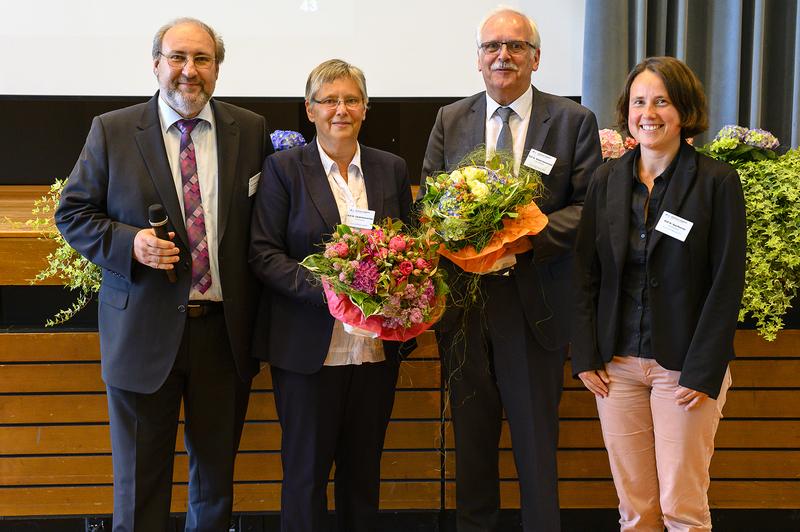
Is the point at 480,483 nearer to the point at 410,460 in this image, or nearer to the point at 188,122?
the point at 410,460

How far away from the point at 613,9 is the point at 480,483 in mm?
2847

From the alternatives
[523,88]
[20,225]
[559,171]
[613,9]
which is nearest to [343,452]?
[559,171]

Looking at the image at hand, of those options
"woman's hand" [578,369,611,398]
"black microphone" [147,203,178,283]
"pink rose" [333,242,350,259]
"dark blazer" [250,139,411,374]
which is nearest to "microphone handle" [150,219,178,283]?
"black microphone" [147,203,178,283]

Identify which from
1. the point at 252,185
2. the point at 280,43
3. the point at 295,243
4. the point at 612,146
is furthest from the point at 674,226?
the point at 280,43

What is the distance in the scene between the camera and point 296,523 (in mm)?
2842

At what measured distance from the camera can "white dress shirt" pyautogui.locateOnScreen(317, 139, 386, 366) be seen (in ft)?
9.11

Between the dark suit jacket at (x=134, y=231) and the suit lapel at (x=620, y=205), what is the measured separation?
124cm

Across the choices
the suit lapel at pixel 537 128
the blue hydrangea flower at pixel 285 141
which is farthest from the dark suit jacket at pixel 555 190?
the blue hydrangea flower at pixel 285 141

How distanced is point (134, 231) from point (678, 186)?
5.55 feet

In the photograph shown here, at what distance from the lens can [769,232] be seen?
10.9 feet

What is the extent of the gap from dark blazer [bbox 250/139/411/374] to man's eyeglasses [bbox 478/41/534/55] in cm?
55

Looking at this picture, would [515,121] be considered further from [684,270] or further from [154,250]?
[154,250]

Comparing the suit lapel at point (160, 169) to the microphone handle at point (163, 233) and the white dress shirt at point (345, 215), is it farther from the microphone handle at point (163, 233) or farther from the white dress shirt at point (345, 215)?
the white dress shirt at point (345, 215)

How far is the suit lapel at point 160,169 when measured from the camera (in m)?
2.71
